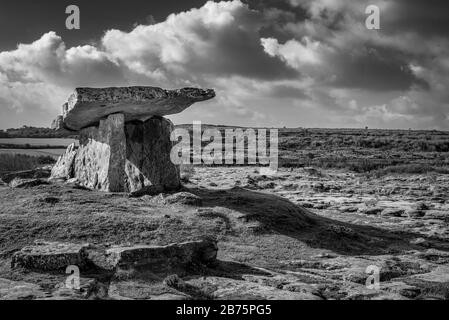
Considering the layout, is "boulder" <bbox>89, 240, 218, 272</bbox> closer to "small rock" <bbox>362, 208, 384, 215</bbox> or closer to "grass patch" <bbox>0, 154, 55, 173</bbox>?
"small rock" <bbox>362, 208, 384, 215</bbox>

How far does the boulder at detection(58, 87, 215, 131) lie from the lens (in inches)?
556

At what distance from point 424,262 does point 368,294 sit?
383cm

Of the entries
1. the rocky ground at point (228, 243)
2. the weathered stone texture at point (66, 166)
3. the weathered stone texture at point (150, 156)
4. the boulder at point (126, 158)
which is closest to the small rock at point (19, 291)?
the rocky ground at point (228, 243)

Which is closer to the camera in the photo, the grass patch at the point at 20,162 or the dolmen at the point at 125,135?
the dolmen at the point at 125,135

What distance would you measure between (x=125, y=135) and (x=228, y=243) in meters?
6.66

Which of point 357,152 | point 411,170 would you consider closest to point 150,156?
point 411,170

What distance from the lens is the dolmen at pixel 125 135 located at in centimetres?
1445

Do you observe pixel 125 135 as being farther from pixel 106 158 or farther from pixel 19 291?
pixel 19 291

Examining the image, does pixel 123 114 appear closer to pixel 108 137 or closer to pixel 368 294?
pixel 108 137

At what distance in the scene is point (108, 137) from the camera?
50.9 ft

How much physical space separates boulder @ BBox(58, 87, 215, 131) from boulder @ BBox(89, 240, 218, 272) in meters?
6.21

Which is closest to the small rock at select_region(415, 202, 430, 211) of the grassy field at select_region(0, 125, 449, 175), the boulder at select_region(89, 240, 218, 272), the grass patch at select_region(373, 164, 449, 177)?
the boulder at select_region(89, 240, 218, 272)

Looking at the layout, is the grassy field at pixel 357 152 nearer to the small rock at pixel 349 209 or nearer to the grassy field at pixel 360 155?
the grassy field at pixel 360 155

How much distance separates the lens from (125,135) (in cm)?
1603
